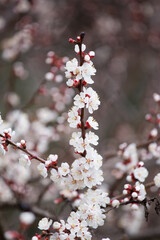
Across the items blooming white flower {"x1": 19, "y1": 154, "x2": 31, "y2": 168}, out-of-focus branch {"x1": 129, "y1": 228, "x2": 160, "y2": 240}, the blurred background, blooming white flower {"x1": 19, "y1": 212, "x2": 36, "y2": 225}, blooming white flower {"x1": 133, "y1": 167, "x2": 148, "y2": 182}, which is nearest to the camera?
blooming white flower {"x1": 19, "y1": 154, "x2": 31, "y2": 168}

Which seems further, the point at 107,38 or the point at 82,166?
the point at 107,38

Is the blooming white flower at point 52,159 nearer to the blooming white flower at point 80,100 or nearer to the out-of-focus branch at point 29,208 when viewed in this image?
the blooming white flower at point 80,100

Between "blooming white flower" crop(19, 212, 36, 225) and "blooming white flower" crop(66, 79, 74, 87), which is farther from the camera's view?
"blooming white flower" crop(19, 212, 36, 225)

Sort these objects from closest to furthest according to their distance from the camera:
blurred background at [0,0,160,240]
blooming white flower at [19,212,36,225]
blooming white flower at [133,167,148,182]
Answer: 1. blooming white flower at [133,167,148,182]
2. blooming white flower at [19,212,36,225]
3. blurred background at [0,0,160,240]

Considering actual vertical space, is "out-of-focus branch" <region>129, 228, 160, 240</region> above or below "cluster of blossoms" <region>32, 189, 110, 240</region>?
above

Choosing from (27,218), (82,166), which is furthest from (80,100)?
(27,218)

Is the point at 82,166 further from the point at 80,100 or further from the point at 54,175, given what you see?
the point at 80,100

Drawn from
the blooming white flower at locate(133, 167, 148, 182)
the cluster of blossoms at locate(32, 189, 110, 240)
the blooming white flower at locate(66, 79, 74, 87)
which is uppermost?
the blooming white flower at locate(66, 79, 74, 87)

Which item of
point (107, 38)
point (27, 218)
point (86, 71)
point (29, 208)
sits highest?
point (107, 38)

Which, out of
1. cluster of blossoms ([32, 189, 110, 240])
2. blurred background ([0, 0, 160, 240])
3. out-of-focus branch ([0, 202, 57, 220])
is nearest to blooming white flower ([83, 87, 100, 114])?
cluster of blossoms ([32, 189, 110, 240])

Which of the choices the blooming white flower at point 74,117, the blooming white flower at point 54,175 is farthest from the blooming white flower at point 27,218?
the blooming white flower at point 74,117

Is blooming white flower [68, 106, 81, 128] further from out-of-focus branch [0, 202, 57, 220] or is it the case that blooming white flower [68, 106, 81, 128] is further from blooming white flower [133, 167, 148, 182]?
out-of-focus branch [0, 202, 57, 220]

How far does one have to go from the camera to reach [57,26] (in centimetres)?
536

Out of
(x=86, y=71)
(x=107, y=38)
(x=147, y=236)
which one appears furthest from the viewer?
(x=107, y=38)
